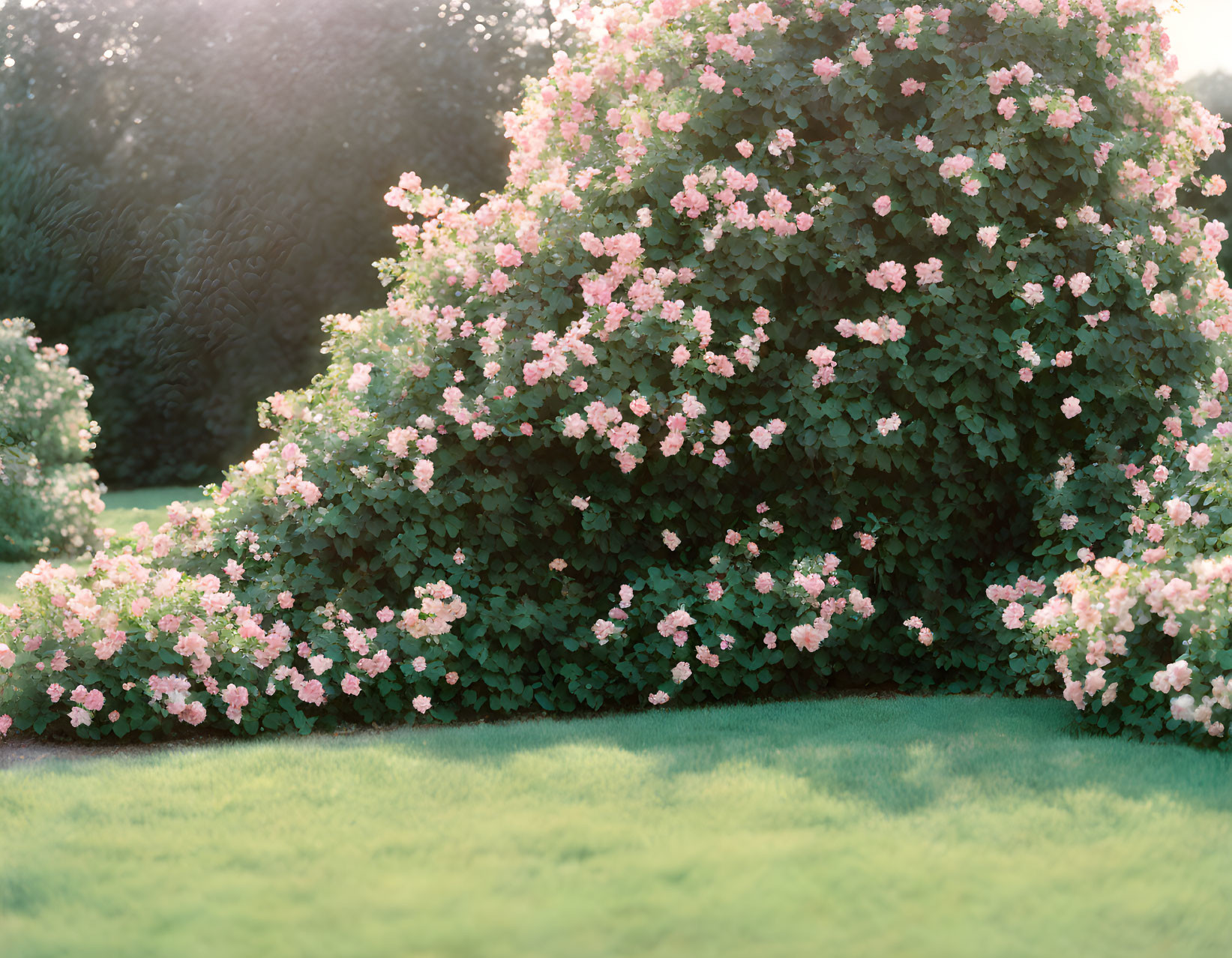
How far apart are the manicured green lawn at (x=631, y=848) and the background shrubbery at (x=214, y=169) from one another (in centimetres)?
1516

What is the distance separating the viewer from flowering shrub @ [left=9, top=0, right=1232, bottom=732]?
6.02 m

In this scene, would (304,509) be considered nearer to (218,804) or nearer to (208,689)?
(208,689)

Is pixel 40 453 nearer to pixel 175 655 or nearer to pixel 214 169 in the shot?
pixel 214 169

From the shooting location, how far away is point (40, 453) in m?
12.8

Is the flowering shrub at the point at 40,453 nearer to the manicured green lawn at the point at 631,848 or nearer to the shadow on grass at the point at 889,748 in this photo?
the manicured green lawn at the point at 631,848

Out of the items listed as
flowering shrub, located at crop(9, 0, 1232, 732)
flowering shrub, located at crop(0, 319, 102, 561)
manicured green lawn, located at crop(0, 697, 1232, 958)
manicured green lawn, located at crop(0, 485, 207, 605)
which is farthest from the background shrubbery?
manicured green lawn, located at crop(0, 697, 1232, 958)

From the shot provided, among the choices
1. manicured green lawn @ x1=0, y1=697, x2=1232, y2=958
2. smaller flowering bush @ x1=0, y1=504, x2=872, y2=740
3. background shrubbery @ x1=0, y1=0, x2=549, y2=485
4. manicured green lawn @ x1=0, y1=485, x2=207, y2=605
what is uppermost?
background shrubbery @ x1=0, y1=0, x2=549, y2=485

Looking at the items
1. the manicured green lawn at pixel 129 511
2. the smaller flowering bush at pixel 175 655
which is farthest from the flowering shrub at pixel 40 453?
the smaller flowering bush at pixel 175 655

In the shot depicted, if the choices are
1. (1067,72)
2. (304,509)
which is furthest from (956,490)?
(304,509)

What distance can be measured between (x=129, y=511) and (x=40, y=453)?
3.74 meters

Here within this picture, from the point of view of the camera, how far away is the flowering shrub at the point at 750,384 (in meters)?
6.02

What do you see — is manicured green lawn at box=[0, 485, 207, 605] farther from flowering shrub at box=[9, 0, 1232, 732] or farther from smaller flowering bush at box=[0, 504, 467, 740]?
flowering shrub at box=[9, 0, 1232, 732]

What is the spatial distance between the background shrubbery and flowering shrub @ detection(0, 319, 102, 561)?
20.6ft

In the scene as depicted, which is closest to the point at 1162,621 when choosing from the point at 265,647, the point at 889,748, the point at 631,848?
the point at 889,748
